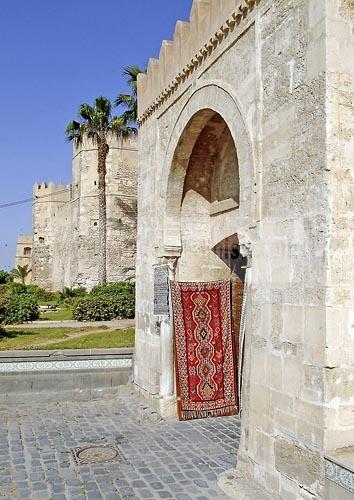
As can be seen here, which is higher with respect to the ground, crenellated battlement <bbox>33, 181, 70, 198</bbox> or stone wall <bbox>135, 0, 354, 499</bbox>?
crenellated battlement <bbox>33, 181, 70, 198</bbox>

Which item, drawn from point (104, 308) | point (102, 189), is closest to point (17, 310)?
point (104, 308)

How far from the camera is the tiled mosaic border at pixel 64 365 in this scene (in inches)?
346

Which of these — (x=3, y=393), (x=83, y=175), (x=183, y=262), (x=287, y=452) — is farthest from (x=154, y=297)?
(x=83, y=175)

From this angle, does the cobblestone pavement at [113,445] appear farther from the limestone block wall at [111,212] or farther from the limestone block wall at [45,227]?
the limestone block wall at [45,227]

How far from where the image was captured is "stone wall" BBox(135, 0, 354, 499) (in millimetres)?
4051

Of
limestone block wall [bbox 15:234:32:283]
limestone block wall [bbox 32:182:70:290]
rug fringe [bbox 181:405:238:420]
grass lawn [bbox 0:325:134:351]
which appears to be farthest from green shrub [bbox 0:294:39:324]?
limestone block wall [bbox 15:234:32:283]

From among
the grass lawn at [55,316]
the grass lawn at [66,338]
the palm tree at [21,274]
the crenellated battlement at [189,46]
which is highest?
the crenellated battlement at [189,46]

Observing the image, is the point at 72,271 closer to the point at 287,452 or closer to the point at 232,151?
the point at 232,151

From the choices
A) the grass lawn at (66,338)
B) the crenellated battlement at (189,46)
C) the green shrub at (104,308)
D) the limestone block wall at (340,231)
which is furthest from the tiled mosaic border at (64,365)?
the green shrub at (104,308)

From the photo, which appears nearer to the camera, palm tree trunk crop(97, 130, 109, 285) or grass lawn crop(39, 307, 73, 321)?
grass lawn crop(39, 307, 73, 321)

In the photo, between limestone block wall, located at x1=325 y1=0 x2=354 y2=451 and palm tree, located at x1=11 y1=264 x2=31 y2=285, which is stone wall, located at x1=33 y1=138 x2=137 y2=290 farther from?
limestone block wall, located at x1=325 y1=0 x2=354 y2=451

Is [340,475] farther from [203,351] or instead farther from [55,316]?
[55,316]

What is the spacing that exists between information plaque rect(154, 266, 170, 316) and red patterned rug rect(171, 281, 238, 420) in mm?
223

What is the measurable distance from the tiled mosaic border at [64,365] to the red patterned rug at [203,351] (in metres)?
2.21
